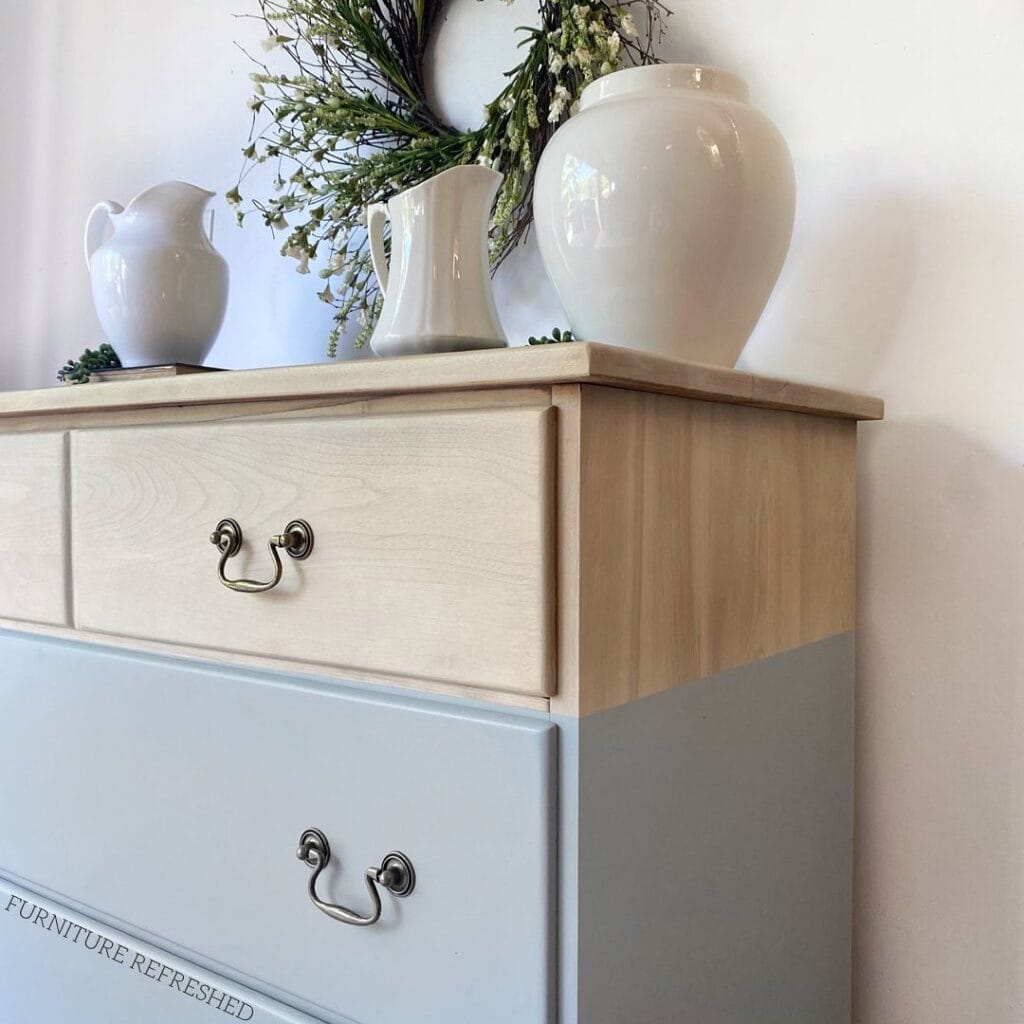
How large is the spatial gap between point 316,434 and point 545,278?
54 cm

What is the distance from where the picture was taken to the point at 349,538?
64 centimetres

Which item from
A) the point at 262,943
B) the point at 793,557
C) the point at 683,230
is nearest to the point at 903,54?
the point at 683,230

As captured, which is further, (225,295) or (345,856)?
(225,295)

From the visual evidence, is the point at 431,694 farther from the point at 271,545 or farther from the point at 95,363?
the point at 95,363

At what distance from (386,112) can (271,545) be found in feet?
2.32

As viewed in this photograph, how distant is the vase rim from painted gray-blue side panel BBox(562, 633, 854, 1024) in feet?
1.54

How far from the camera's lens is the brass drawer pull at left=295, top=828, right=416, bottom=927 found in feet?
2.02

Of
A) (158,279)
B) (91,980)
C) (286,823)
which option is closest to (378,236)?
(158,279)

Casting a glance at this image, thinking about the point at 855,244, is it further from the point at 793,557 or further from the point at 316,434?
the point at 316,434

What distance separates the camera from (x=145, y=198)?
113cm

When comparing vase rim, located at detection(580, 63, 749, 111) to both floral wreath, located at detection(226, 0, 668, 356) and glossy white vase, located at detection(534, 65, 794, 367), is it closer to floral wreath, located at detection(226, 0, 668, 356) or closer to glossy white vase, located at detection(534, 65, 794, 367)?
glossy white vase, located at detection(534, 65, 794, 367)

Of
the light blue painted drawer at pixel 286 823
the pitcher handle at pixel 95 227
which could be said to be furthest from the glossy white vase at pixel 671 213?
the pitcher handle at pixel 95 227

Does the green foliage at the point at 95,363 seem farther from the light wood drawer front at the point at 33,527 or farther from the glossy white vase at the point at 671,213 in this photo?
the glossy white vase at the point at 671,213

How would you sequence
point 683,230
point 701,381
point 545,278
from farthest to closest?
point 545,278 → point 683,230 → point 701,381
